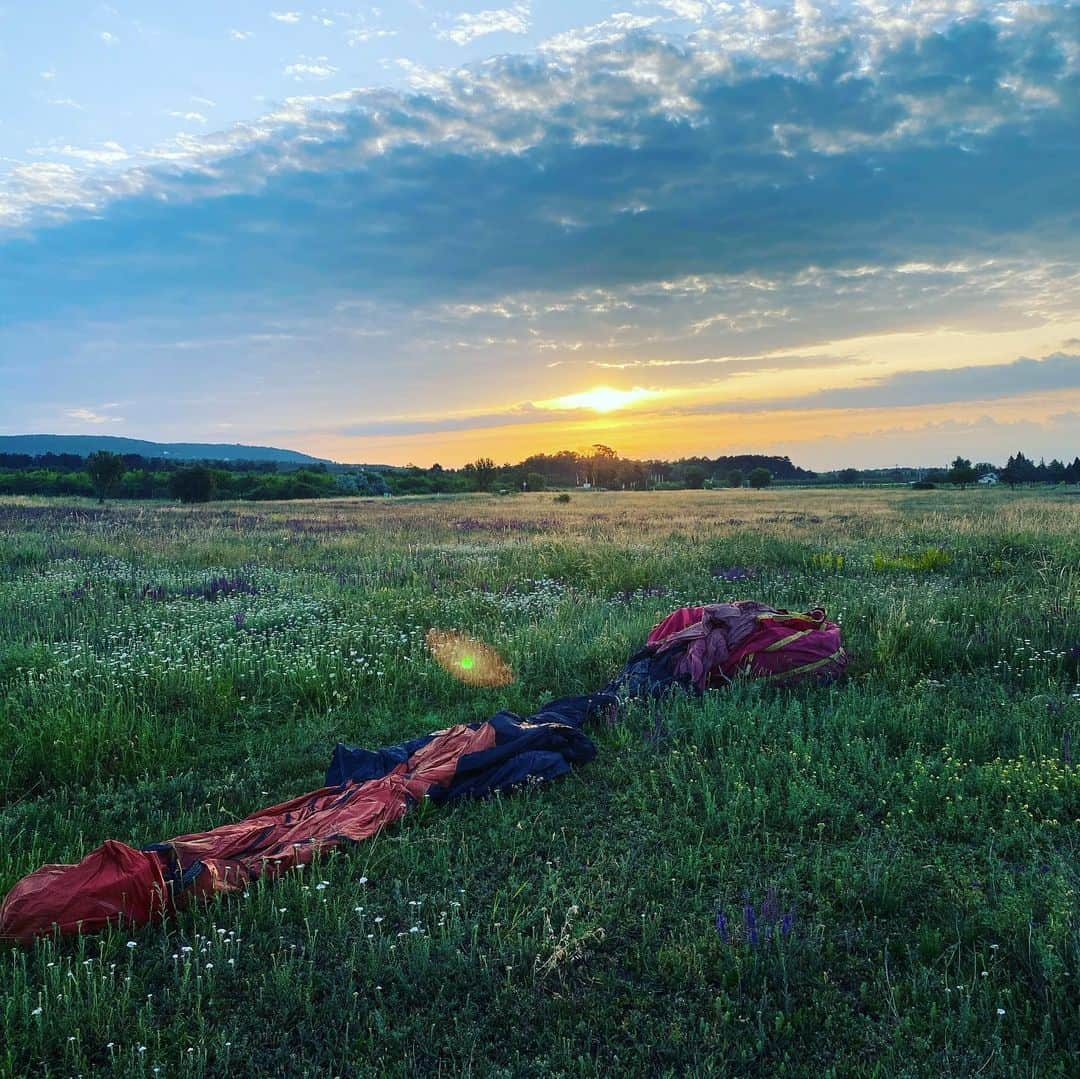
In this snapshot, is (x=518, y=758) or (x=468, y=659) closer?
(x=518, y=758)

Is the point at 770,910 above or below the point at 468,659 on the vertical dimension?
below

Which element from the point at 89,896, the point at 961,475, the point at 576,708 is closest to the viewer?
the point at 89,896

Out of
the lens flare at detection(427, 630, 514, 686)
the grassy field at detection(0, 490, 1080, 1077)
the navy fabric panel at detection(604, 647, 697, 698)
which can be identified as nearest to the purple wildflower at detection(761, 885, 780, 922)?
the grassy field at detection(0, 490, 1080, 1077)

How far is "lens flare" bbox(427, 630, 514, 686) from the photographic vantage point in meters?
8.64

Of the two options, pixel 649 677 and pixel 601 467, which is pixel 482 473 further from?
pixel 649 677

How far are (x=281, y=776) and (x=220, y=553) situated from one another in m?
13.7

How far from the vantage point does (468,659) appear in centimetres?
926

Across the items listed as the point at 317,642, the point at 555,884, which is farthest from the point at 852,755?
the point at 317,642

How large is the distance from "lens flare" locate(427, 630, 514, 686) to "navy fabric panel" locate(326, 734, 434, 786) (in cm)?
236

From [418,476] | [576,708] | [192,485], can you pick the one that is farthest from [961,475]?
[576,708]

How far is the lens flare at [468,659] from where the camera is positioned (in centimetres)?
864

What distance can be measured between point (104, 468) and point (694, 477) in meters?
89.5

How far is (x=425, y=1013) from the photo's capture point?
11.1ft

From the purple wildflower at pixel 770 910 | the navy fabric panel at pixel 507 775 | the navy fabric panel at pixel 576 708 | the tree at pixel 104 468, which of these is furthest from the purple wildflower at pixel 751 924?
the tree at pixel 104 468
